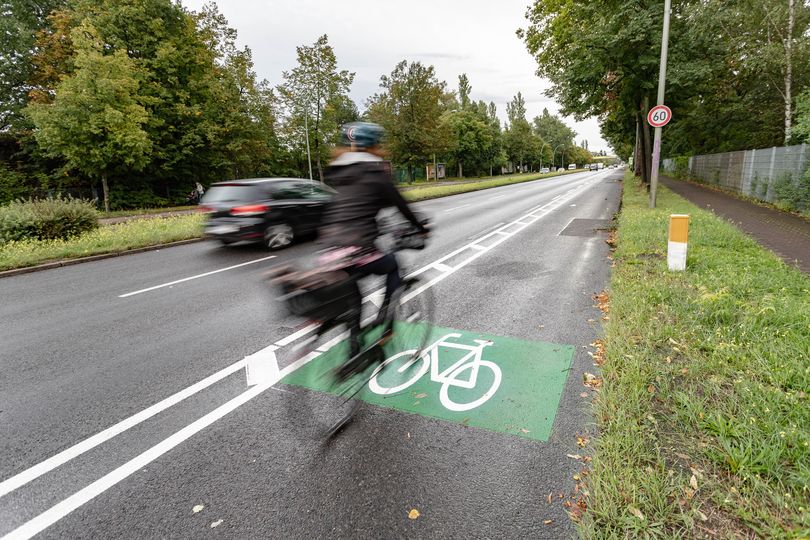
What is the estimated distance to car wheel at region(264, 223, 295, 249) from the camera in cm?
952

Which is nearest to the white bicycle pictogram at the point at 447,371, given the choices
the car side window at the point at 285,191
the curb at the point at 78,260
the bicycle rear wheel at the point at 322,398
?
the bicycle rear wheel at the point at 322,398

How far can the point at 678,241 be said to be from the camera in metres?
6.04

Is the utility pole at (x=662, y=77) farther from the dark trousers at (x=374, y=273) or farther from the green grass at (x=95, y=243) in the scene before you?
the green grass at (x=95, y=243)

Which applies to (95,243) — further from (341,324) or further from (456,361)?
(456,361)

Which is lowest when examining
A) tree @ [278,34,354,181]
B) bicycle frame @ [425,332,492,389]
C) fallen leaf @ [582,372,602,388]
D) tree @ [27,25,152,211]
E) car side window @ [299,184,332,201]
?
fallen leaf @ [582,372,602,388]

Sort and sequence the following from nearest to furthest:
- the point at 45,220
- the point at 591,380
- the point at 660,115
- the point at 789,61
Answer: the point at 591,380 < the point at 45,220 < the point at 660,115 < the point at 789,61

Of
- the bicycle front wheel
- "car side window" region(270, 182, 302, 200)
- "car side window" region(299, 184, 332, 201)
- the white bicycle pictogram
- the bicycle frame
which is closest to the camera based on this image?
the white bicycle pictogram

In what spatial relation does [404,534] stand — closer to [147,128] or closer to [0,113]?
[147,128]

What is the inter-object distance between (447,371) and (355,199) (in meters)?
1.80

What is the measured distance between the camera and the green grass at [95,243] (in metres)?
8.76

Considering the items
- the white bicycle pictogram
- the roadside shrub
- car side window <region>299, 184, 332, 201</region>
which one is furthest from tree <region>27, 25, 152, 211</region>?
the roadside shrub

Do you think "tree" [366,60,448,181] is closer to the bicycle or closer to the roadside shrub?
the roadside shrub

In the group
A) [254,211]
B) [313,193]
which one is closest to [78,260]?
[254,211]

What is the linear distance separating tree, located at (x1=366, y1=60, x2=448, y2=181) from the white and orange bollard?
3955cm
